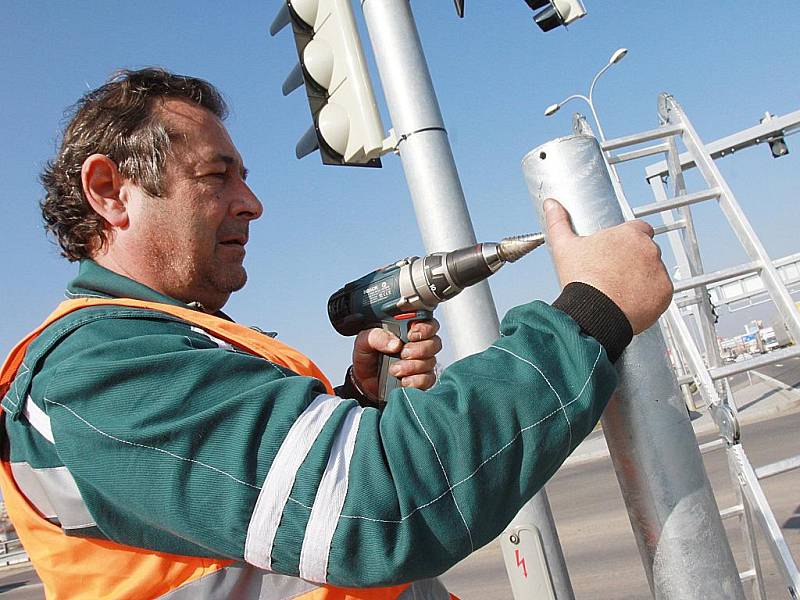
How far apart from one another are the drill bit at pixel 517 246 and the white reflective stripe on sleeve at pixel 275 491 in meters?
0.73

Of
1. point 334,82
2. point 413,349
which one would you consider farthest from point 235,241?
point 334,82

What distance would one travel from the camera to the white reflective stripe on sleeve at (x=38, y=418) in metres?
1.29

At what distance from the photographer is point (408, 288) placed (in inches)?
86.6

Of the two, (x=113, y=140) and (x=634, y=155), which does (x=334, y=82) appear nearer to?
(x=113, y=140)

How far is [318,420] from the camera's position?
117 cm

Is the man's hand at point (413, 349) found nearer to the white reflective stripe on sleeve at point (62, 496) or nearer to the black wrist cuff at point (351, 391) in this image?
the black wrist cuff at point (351, 391)

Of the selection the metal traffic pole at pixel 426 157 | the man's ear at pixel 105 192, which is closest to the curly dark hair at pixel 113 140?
the man's ear at pixel 105 192

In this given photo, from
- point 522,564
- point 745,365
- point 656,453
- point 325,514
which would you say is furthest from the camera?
point 745,365

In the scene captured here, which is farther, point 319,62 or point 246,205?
point 319,62

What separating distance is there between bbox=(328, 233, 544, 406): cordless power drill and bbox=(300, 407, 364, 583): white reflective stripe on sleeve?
2.50 feet

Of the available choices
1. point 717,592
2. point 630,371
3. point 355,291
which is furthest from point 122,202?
point 717,592

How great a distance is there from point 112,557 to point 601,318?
1.03 metres

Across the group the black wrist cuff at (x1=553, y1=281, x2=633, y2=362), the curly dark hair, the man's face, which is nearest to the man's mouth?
the man's face

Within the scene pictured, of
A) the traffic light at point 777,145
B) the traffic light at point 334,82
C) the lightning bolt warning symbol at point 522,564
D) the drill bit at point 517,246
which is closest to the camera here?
the drill bit at point 517,246
